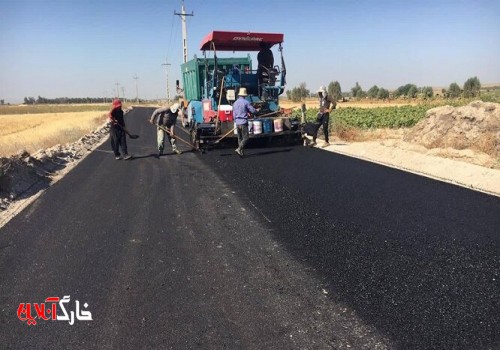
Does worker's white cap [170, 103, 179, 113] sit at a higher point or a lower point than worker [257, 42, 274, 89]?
lower

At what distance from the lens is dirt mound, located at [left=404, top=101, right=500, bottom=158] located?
10.1 m

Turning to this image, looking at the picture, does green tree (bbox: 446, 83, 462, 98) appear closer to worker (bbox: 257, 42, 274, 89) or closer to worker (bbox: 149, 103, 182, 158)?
worker (bbox: 257, 42, 274, 89)

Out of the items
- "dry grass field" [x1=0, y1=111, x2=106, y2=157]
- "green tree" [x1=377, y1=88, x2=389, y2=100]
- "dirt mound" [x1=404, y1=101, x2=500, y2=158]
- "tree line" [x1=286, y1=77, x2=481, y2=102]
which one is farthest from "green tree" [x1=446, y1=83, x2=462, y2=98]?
"dry grass field" [x1=0, y1=111, x2=106, y2=157]

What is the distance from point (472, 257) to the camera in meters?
3.96

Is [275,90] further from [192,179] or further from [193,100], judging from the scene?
[192,179]

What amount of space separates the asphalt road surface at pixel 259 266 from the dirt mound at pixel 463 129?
434 cm

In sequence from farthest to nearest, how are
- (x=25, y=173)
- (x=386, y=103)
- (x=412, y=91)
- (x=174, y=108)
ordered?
1. (x=412, y=91)
2. (x=386, y=103)
3. (x=174, y=108)
4. (x=25, y=173)

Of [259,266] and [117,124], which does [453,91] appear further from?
[259,266]

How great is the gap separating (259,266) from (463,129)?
31.4 feet

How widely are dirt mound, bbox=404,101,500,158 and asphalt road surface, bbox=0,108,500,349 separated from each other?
4.34 m

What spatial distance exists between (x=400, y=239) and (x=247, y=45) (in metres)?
9.64

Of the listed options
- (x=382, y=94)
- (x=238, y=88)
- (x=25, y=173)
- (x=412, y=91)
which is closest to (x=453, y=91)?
(x=412, y=91)

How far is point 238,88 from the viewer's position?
12359 mm

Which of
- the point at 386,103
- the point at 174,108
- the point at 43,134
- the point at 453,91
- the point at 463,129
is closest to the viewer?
the point at 463,129
